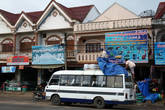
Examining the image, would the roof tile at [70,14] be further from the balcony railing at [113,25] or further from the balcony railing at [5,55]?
the balcony railing at [5,55]

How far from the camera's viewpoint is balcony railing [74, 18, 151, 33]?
2150 cm

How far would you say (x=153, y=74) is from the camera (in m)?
21.3

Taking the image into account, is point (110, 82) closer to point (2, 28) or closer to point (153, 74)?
→ point (153, 74)

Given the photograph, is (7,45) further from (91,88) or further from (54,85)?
(91,88)

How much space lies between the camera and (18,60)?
26.5m

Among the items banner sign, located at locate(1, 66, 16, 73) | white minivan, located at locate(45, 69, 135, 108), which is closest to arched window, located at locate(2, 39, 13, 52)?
banner sign, located at locate(1, 66, 16, 73)

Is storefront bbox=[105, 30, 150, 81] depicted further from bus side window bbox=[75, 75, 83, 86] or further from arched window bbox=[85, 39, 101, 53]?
bus side window bbox=[75, 75, 83, 86]

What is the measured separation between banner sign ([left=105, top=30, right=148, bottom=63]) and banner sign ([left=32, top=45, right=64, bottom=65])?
4.71 metres

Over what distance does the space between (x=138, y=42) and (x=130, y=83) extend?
5.96 meters

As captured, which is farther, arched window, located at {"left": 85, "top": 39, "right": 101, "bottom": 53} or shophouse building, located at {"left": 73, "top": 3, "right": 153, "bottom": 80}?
A: arched window, located at {"left": 85, "top": 39, "right": 101, "bottom": 53}

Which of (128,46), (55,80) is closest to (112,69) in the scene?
(55,80)

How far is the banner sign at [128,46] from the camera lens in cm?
2034

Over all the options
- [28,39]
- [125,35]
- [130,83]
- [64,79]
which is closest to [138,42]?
[125,35]

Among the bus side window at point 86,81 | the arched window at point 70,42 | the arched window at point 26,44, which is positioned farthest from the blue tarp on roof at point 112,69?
the arched window at point 26,44
